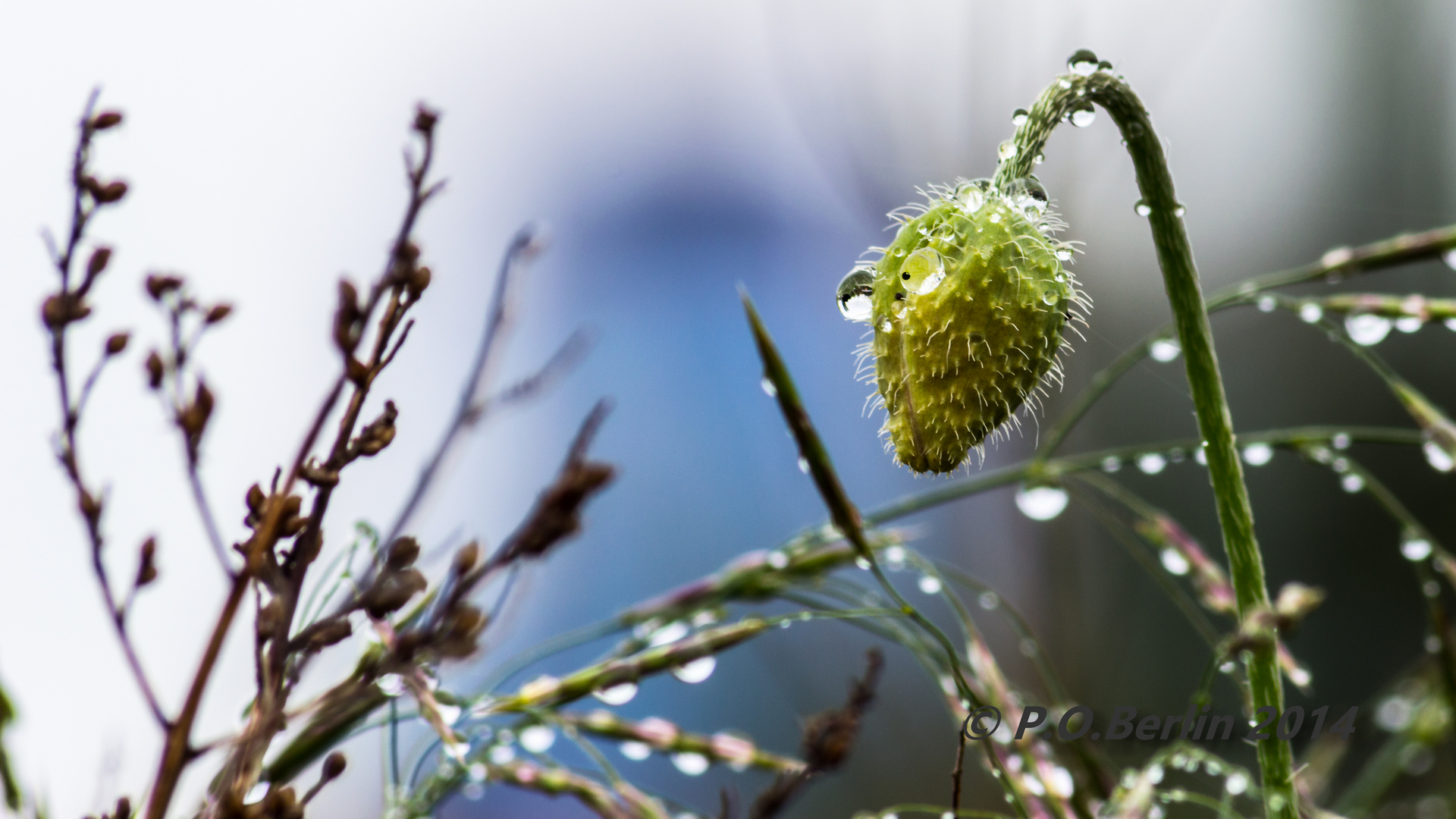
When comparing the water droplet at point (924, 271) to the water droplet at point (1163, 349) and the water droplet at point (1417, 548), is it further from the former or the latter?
the water droplet at point (1417, 548)

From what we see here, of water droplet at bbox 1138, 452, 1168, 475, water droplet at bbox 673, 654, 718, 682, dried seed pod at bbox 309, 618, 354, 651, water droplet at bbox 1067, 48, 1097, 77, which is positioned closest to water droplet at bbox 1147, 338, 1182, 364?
water droplet at bbox 1138, 452, 1168, 475

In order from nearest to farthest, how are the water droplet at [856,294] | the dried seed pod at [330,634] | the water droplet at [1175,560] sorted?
1. the dried seed pod at [330,634]
2. the water droplet at [856,294]
3. the water droplet at [1175,560]

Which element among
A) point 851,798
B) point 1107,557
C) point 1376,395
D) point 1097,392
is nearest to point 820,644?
point 851,798

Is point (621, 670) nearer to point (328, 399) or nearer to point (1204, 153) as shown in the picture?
point (328, 399)

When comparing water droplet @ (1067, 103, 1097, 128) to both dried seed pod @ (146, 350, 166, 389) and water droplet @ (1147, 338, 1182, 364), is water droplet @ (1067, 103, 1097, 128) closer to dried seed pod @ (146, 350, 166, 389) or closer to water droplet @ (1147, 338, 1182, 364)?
water droplet @ (1147, 338, 1182, 364)

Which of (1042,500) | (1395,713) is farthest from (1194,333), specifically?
(1395,713)

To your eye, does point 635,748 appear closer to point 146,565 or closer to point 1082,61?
point 146,565

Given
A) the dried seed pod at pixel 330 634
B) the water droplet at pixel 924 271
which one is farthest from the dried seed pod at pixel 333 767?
the water droplet at pixel 924 271
